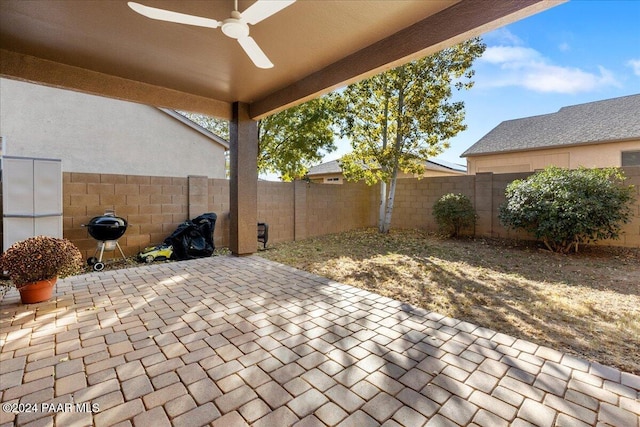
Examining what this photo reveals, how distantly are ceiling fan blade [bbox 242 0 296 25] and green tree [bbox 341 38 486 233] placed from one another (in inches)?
234

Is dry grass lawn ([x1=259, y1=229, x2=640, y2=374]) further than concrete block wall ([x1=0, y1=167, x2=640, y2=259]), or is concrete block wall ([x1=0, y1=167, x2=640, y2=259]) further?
concrete block wall ([x1=0, y1=167, x2=640, y2=259])

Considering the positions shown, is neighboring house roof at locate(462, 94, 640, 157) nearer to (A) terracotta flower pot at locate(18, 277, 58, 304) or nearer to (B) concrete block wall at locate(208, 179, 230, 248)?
(B) concrete block wall at locate(208, 179, 230, 248)

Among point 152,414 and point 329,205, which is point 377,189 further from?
point 152,414

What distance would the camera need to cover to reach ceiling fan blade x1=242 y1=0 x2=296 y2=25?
204 cm

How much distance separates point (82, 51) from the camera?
11.4ft

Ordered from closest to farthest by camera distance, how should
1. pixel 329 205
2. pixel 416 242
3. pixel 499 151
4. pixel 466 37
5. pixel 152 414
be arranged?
1. pixel 152 414
2. pixel 466 37
3. pixel 416 242
4. pixel 329 205
5. pixel 499 151

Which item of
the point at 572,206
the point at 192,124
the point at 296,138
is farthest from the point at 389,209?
the point at 192,124

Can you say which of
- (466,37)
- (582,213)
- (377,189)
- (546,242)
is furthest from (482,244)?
(466,37)

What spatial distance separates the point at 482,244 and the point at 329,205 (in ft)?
13.3

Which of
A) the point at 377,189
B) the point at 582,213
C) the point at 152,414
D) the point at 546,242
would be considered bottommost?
the point at 152,414

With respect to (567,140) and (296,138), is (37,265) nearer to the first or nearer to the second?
(296,138)

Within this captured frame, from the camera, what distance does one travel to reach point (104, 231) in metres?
4.43

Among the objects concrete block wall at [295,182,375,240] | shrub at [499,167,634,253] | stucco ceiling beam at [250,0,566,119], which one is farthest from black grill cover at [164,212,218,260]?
shrub at [499,167,634,253]

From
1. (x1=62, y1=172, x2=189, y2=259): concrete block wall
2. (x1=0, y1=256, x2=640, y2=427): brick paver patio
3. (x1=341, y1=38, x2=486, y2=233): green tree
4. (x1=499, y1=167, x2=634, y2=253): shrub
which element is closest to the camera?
(x1=0, y1=256, x2=640, y2=427): brick paver patio
